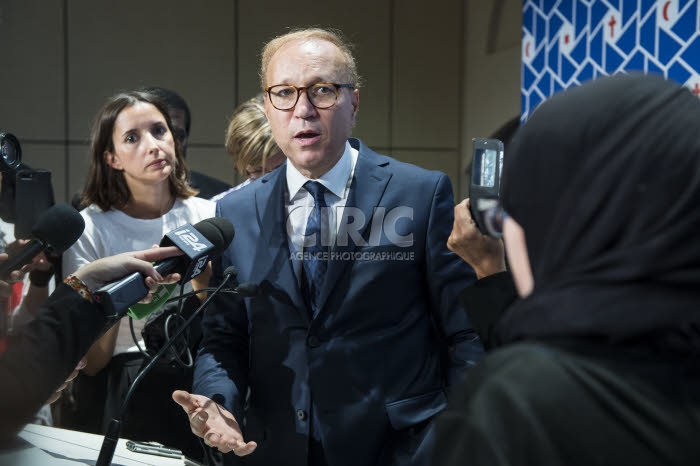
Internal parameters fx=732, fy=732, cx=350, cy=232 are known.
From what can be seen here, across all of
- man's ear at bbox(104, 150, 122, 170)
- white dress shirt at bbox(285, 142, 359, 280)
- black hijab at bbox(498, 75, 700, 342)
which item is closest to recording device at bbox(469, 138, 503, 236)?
white dress shirt at bbox(285, 142, 359, 280)

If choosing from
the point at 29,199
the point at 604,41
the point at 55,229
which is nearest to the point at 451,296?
the point at 55,229

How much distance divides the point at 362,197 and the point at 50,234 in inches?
25.9

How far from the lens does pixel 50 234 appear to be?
4.04 ft

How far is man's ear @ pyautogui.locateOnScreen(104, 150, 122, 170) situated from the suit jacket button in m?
1.12

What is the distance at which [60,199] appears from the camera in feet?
15.2

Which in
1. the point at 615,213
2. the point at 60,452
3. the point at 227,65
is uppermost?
the point at 227,65

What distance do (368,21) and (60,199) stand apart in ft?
7.75

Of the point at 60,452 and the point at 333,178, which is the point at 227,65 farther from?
the point at 60,452

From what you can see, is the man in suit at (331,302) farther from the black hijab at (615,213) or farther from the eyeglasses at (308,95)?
the black hijab at (615,213)

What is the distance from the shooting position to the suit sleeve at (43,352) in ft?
3.48

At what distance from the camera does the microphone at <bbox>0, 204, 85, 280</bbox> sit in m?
1.16

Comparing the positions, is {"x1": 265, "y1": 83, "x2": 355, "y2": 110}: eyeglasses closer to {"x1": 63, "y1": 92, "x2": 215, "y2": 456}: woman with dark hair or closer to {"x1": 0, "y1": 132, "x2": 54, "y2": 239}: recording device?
{"x1": 0, "y1": 132, "x2": 54, "y2": 239}: recording device

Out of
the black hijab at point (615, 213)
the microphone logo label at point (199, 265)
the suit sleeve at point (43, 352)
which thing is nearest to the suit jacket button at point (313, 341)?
the microphone logo label at point (199, 265)

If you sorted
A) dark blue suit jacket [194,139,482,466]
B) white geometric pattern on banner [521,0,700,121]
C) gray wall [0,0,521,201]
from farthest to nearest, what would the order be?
1. gray wall [0,0,521,201]
2. white geometric pattern on banner [521,0,700,121]
3. dark blue suit jacket [194,139,482,466]
